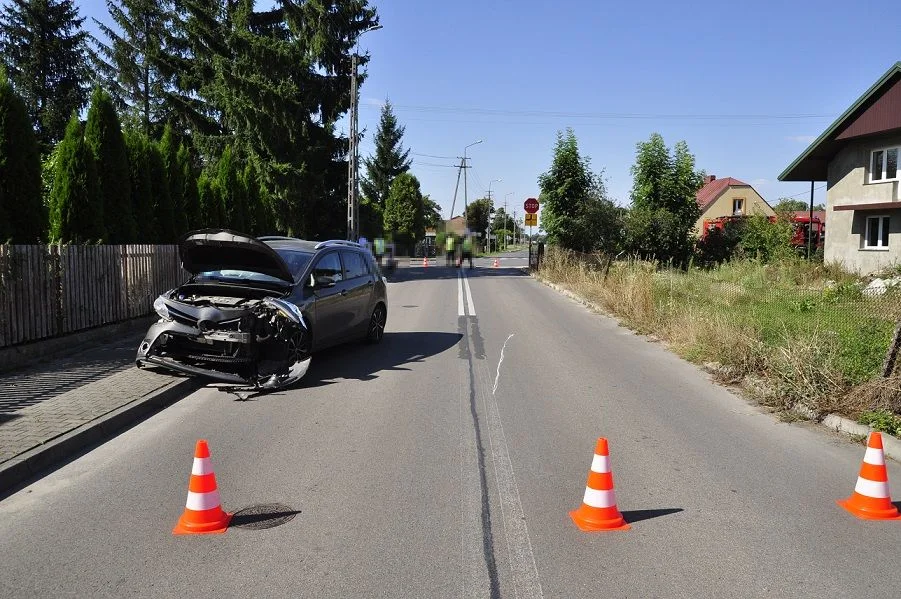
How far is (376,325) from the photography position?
12.0m

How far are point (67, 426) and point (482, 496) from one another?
393 cm

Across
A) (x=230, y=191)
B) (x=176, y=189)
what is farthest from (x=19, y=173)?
(x=230, y=191)

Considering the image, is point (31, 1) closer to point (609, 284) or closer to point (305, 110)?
point (305, 110)

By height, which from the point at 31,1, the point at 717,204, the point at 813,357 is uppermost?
the point at 31,1

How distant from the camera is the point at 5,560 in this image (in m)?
4.03

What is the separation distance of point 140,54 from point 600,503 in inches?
1467

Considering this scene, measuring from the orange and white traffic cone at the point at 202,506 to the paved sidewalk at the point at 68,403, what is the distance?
5.71ft

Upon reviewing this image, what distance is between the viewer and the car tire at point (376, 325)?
11.8 m

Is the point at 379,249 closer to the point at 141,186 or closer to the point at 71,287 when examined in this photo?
the point at 141,186

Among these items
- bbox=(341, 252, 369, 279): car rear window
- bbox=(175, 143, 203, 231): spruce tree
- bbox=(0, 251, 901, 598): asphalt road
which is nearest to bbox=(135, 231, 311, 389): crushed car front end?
bbox=(0, 251, 901, 598): asphalt road

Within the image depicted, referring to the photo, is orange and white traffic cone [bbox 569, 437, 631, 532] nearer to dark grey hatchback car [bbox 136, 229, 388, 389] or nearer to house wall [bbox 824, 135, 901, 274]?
dark grey hatchback car [bbox 136, 229, 388, 389]

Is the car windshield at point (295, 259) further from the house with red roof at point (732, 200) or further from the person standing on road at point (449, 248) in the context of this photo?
the house with red roof at point (732, 200)

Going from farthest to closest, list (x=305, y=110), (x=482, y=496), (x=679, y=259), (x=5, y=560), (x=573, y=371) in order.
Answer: (x=305, y=110), (x=679, y=259), (x=573, y=371), (x=482, y=496), (x=5, y=560)

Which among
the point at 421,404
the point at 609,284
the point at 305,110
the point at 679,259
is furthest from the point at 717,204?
the point at 421,404
